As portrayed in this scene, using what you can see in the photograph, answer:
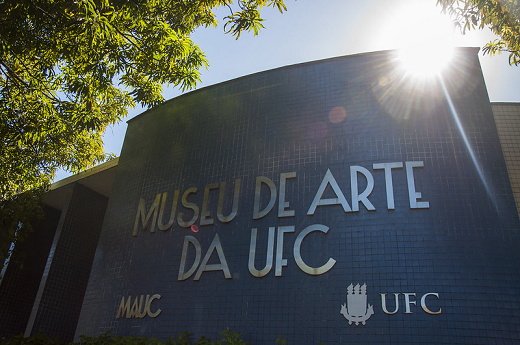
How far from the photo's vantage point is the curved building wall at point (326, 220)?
6.18 m

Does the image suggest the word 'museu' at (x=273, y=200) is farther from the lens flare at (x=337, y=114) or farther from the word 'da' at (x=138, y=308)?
the word 'da' at (x=138, y=308)

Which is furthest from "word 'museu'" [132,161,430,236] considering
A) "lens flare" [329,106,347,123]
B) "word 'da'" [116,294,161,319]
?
"word 'da'" [116,294,161,319]

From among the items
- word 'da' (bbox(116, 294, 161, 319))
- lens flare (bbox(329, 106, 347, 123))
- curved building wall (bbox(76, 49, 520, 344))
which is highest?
lens flare (bbox(329, 106, 347, 123))

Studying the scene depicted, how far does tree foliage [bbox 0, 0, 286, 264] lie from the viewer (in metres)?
6.92

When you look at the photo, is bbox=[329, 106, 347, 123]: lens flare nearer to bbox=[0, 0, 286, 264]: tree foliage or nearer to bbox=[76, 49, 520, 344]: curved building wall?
bbox=[76, 49, 520, 344]: curved building wall

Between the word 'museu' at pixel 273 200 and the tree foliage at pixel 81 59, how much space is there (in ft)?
6.45

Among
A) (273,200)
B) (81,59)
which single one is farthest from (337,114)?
(81,59)

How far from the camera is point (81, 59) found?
26.1ft

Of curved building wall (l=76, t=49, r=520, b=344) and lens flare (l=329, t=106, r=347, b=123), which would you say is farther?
lens flare (l=329, t=106, r=347, b=123)

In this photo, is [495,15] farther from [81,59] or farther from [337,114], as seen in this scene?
[81,59]

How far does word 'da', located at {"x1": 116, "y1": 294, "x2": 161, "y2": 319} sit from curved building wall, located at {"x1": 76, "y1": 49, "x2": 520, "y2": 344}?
1.1 inches

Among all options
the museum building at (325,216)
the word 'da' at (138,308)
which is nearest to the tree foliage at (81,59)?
the museum building at (325,216)

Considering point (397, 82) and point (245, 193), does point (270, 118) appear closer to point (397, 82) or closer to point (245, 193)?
point (245, 193)

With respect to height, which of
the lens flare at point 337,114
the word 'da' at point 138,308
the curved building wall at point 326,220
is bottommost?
the word 'da' at point 138,308
